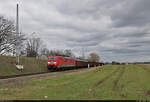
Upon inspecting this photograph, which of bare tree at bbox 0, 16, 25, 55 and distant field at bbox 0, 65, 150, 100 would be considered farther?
bare tree at bbox 0, 16, 25, 55

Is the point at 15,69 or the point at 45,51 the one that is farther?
the point at 45,51

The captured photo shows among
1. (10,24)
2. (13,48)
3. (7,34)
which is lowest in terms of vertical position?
(13,48)

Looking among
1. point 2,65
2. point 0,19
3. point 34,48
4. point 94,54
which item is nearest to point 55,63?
point 2,65

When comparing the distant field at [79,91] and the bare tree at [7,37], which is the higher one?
the bare tree at [7,37]

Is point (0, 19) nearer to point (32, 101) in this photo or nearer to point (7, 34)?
point (7, 34)

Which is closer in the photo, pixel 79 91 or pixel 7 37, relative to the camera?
pixel 79 91

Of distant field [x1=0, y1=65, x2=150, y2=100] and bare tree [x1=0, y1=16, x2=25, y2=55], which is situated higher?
bare tree [x1=0, y1=16, x2=25, y2=55]

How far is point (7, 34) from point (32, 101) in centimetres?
3458

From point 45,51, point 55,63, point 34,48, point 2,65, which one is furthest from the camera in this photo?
point 45,51

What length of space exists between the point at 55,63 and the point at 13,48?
40.3 ft

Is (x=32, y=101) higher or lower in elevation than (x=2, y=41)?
lower

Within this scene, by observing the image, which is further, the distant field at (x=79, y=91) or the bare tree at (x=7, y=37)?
the bare tree at (x=7, y=37)

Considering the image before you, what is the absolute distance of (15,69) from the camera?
103ft

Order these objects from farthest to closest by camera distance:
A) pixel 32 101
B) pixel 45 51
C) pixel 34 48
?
pixel 45 51
pixel 34 48
pixel 32 101
